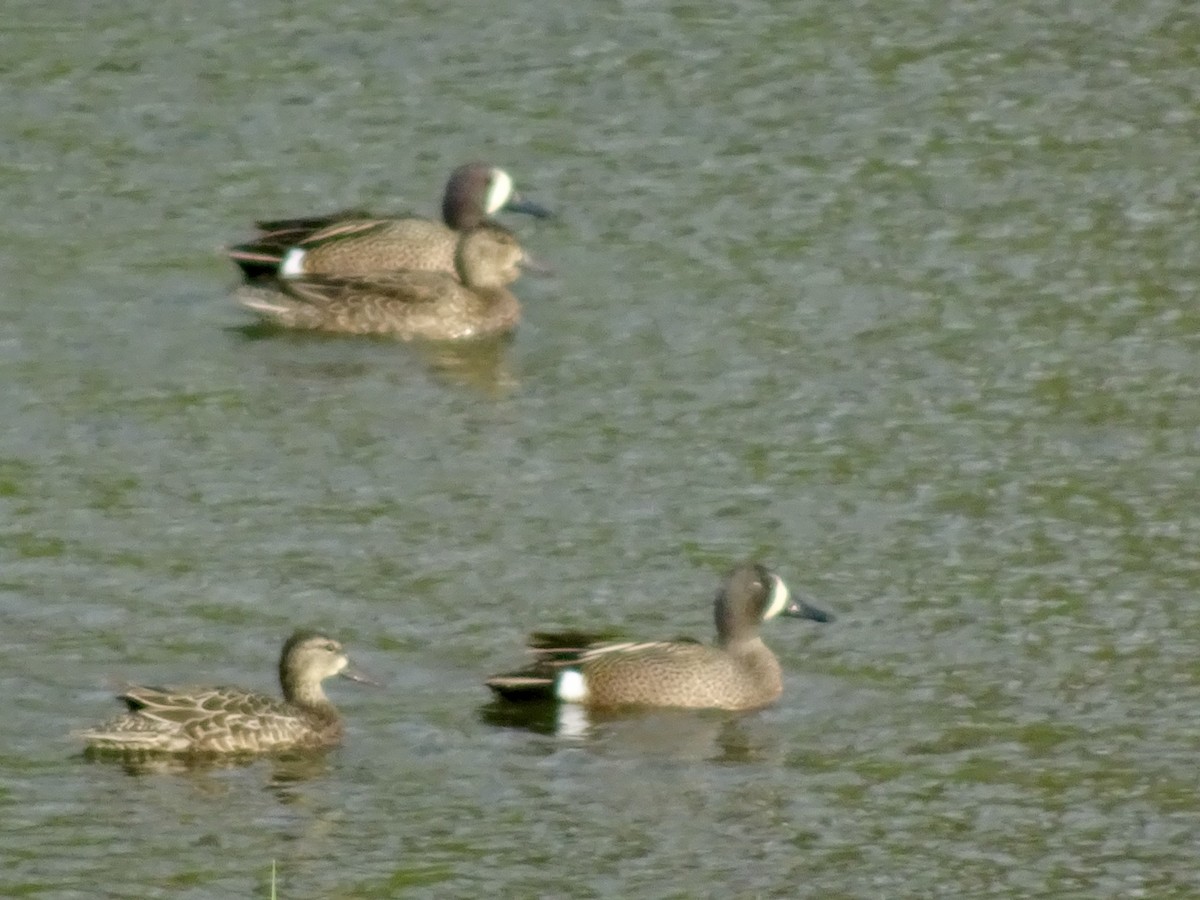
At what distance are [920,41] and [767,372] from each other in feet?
20.2

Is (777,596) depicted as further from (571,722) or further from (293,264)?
(293,264)

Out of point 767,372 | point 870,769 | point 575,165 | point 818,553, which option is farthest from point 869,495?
point 575,165

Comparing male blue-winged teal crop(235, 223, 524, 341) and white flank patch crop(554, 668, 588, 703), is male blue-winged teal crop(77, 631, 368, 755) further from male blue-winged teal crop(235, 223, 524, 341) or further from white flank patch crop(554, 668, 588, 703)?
male blue-winged teal crop(235, 223, 524, 341)

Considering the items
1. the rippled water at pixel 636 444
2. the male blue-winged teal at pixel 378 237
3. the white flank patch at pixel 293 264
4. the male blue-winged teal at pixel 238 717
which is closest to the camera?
the rippled water at pixel 636 444

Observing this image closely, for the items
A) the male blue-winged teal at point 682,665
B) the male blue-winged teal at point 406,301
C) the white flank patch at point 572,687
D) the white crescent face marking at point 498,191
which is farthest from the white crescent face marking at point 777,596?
the white crescent face marking at point 498,191

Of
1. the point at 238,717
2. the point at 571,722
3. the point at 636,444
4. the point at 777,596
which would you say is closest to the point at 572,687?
the point at 571,722

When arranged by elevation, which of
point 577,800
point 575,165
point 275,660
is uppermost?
point 575,165

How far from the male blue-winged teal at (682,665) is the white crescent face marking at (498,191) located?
606 cm

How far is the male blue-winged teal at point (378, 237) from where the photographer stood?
18.2 meters

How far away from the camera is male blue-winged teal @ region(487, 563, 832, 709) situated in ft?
41.4

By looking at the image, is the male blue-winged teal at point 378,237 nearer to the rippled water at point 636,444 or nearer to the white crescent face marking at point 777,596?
the rippled water at point 636,444

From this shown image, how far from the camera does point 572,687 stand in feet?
41.6

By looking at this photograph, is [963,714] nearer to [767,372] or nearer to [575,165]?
[767,372]

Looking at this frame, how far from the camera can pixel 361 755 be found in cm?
1203
